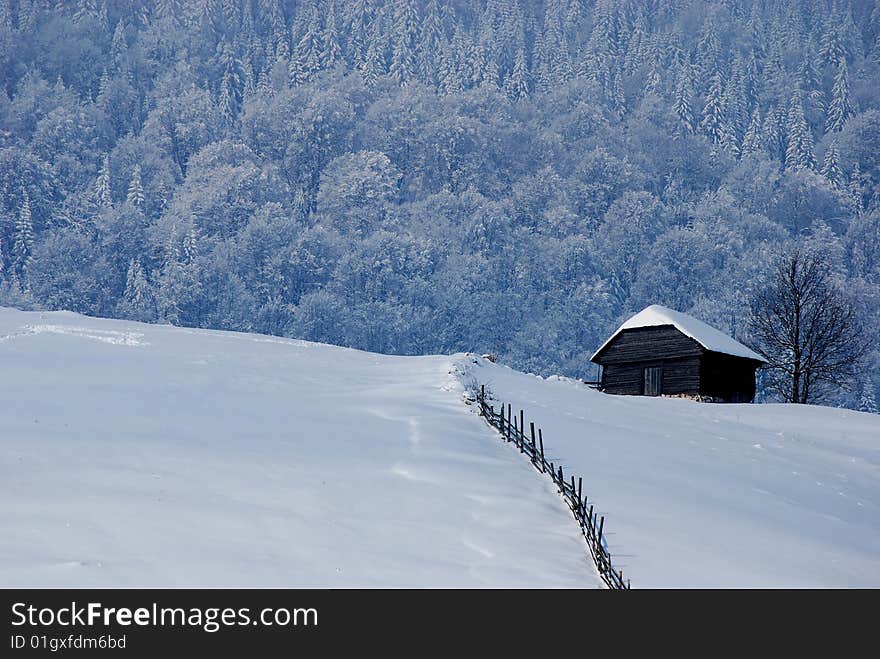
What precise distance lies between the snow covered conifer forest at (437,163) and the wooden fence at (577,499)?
6101 centimetres

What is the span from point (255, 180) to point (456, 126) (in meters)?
27.2

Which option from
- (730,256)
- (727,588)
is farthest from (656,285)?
(727,588)

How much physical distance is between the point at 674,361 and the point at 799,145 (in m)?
94.8

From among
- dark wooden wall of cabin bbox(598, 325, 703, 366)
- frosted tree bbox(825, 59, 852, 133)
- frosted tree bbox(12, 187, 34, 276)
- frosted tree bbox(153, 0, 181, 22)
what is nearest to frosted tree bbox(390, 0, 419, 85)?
frosted tree bbox(153, 0, 181, 22)

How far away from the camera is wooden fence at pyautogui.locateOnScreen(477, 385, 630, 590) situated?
14.9 m

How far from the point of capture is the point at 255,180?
103 meters

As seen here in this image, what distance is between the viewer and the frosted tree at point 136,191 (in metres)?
110

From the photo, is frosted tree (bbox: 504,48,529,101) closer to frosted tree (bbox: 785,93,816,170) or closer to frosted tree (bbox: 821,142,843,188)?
frosted tree (bbox: 785,93,816,170)

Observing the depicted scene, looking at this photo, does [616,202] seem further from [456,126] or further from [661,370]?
[661,370]

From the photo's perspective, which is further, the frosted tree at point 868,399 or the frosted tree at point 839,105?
the frosted tree at point 839,105

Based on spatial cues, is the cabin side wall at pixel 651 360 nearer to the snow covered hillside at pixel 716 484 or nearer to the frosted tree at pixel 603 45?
the snow covered hillside at pixel 716 484

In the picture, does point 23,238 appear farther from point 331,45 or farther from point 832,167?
point 832,167

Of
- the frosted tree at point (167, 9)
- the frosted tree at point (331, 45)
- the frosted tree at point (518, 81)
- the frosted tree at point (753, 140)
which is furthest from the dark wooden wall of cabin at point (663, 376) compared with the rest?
the frosted tree at point (167, 9)

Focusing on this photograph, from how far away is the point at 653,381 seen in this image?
161 feet
